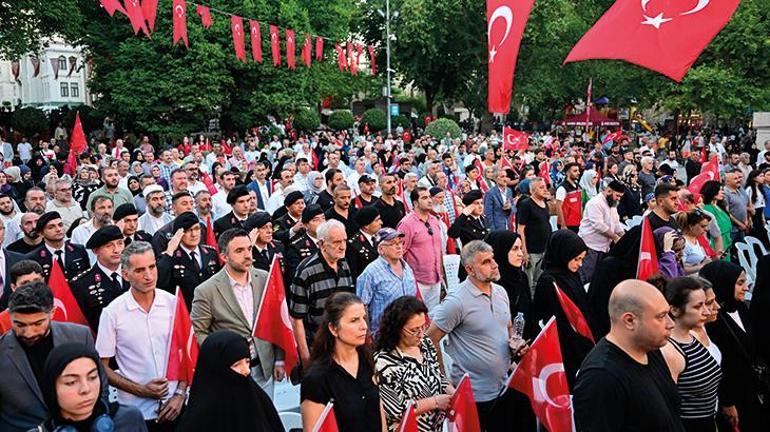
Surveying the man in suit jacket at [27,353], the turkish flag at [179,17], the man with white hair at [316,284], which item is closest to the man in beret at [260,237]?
the man with white hair at [316,284]

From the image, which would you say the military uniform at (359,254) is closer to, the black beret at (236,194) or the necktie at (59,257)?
the black beret at (236,194)

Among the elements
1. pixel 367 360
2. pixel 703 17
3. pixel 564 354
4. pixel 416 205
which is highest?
pixel 703 17

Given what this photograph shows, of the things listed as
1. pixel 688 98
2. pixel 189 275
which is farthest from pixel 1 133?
pixel 189 275

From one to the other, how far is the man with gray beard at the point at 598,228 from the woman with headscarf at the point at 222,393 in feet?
18.6

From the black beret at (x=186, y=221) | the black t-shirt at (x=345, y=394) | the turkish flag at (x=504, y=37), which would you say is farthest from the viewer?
the turkish flag at (x=504, y=37)

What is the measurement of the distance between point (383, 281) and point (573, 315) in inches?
55.3

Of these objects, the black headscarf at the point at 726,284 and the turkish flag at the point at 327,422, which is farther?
the black headscarf at the point at 726,284

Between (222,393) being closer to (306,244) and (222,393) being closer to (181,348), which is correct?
(181,348)

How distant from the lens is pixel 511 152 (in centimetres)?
1930

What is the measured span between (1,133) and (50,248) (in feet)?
84.3

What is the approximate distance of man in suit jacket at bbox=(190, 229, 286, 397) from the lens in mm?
5117

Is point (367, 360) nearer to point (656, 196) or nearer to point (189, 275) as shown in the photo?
point (189, 275)

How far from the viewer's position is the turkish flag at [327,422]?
3590 mm

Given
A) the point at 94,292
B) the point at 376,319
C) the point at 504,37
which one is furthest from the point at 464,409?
the point at 504,37
